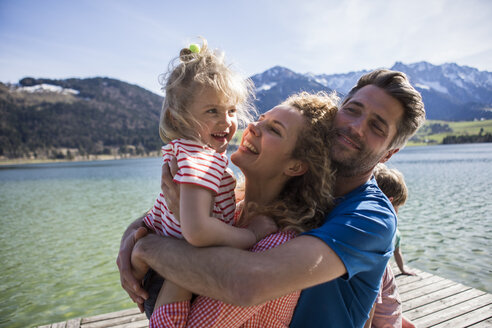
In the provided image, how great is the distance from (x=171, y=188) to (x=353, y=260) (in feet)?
4.27

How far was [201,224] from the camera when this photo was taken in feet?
6.25

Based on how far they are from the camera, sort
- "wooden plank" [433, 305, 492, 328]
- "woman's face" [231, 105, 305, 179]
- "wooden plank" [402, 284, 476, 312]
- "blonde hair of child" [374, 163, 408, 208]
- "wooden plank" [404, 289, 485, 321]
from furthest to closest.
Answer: "wooden plank" [402, 284, 476, 312], "wooden plank" [404, 289, 485, 321], "wooden plank" [433, 305, 492, 328], "blonde hair of child" [374, 163, 408, 208], "woman's face" [231, 105, 305, 179]

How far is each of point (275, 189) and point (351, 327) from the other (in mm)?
1204

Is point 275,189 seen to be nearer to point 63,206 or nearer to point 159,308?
point 159,308

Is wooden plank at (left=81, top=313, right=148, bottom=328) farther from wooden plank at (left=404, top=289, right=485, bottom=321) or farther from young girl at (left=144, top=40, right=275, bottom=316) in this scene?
wooden plank at (left=404, top=289, right=485, bottom=321)

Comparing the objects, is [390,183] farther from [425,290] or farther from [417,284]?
[417,284]

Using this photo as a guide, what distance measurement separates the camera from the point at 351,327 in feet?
7.24

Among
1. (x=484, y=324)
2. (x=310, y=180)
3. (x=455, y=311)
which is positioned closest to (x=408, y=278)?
(x=455, y=311)

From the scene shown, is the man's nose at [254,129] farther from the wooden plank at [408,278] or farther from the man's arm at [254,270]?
the wooden plank at [408,278]

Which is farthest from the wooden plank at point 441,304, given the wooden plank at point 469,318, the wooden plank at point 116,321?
the wooden plank at point 116,321

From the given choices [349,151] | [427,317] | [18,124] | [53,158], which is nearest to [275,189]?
[349,151]

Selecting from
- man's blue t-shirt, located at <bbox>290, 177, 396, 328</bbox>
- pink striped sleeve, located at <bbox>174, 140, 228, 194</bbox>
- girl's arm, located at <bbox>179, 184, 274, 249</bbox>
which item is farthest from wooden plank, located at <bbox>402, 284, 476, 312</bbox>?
pink striped sleeve, located at <bbox>174, 140, 228, 194</bbox>

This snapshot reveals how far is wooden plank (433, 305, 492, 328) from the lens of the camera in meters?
5.13

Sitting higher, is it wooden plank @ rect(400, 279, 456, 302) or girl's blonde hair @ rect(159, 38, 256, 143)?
girl's blonde hair @ rect(159, 38, 256, 143)
